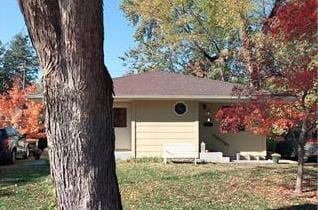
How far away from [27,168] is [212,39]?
1850cm

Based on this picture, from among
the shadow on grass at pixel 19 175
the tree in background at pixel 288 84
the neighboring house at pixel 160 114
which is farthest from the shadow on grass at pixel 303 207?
the neighboring house at pixel 160 114

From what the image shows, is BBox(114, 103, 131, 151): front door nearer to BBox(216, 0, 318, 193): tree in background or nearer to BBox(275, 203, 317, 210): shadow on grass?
BBox(216, 0, 318, 193): tree in background

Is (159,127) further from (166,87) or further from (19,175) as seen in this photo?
(19,175)

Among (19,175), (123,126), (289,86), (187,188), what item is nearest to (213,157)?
(123,126)

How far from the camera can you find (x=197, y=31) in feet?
108

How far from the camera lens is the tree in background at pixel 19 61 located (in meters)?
55.6

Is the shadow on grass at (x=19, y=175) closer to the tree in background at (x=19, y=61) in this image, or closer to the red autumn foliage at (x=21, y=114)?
the red autumn foliage at (x=21, y=114)

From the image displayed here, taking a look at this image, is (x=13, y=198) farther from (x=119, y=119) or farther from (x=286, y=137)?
(x=286, y=137)

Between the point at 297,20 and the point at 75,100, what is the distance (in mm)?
7579

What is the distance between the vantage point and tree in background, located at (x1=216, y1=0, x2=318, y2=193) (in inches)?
439

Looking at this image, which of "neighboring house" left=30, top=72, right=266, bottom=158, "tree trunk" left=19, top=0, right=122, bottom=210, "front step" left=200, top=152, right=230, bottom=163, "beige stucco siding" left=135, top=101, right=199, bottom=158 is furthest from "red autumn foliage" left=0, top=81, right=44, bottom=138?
"tree trunk" left=19, top=0, right=122, bottom=210

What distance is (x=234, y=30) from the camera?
30922 millimetres

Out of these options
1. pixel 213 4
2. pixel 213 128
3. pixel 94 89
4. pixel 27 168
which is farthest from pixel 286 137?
pixel 94 89

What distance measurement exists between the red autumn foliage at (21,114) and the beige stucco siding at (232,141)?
1040 centimetres
